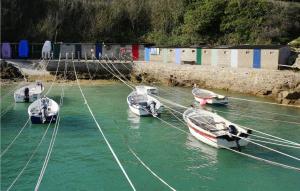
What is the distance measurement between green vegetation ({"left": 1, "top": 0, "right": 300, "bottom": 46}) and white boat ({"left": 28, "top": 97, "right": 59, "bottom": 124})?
3566 cm

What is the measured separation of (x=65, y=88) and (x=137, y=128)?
68.2 ft

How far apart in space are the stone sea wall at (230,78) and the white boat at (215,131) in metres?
13.0

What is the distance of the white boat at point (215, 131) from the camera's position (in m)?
24.1

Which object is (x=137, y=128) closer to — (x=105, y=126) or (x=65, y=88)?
(x=105, y=126)

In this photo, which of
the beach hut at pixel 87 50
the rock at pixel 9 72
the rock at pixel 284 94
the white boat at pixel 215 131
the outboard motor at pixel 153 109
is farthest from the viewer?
the beach hut at pixel 87 50

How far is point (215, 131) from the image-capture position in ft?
83.4

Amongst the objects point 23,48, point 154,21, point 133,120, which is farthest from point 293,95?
point 23,48

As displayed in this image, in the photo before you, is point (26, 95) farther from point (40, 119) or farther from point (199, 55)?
point (199, 55)

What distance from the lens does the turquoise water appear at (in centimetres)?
1988

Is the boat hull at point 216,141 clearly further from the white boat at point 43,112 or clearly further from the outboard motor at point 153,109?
the white boat at point 43,112

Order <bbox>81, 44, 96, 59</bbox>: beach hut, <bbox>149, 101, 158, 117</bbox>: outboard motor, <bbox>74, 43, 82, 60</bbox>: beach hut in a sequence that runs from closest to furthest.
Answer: <bbox>149, 101, 158, 117</bbox>: outboard motor
<bbox>74, 43, 82, 60</bbox>: beach hut
<bbox>81, 44, 96, 59</bbox>: beach hut

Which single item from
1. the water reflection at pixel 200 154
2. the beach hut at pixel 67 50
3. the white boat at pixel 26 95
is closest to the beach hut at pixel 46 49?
the beach hut at pixel 67 50

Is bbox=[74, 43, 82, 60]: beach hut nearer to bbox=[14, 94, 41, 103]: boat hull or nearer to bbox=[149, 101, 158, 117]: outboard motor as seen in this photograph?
bbox=[14, 94, 41, 103]: boat hull

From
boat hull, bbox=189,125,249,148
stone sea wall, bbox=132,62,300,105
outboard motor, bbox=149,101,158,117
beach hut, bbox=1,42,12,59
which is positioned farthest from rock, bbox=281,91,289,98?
beach hut, bbox=1,42,12,59
